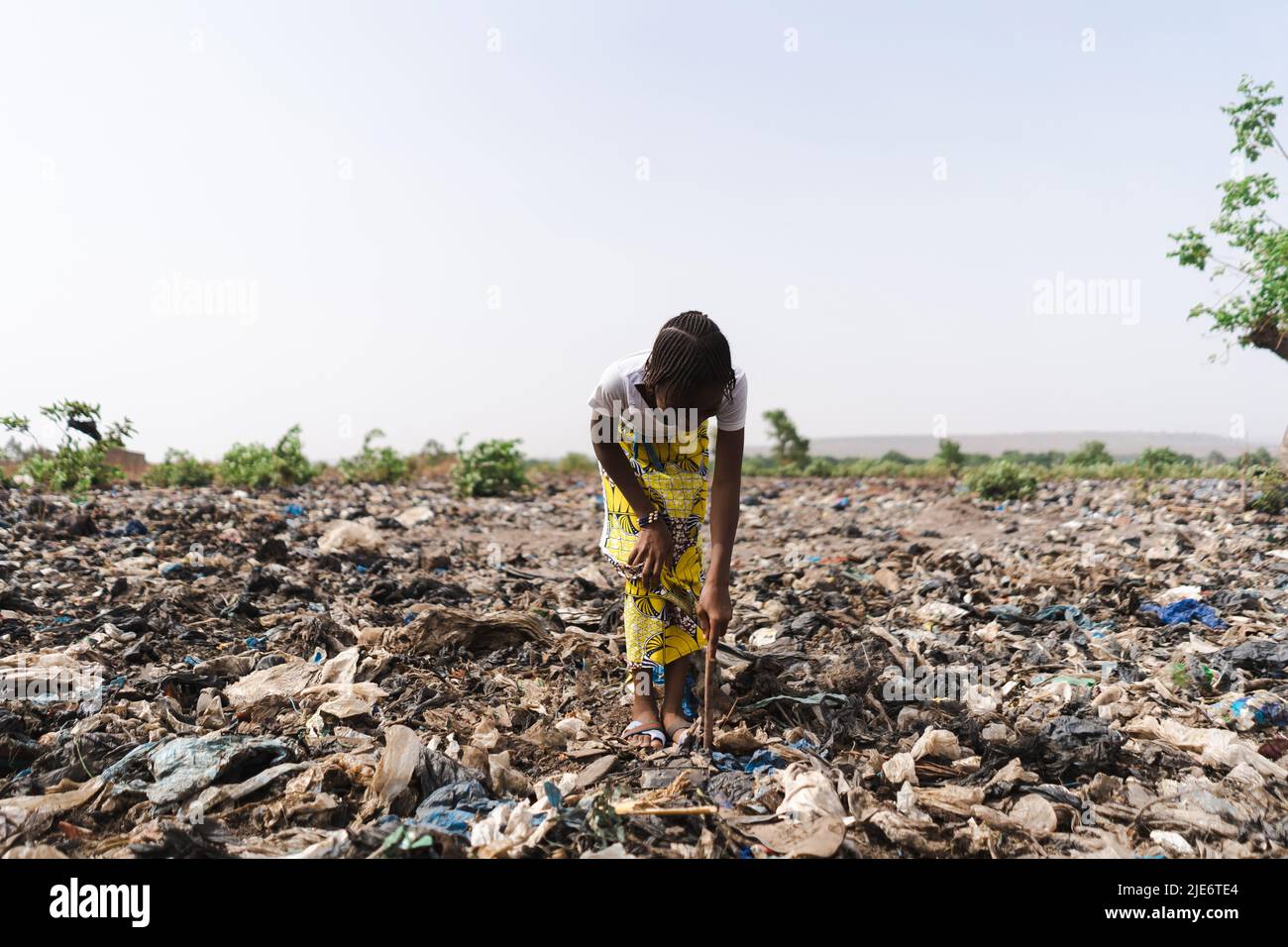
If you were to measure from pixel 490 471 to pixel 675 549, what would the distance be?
24.5 feet

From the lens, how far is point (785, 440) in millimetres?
14734

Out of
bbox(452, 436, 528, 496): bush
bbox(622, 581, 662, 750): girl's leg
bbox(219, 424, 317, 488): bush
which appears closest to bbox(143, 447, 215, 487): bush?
bbox(219, 424, 317, 488): bush

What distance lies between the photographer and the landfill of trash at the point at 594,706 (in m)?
2.40

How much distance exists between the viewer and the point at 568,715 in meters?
3.30

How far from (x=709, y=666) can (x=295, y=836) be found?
132 centimetres

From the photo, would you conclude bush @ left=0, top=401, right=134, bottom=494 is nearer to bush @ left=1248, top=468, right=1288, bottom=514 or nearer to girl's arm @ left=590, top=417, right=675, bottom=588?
girl's arm @ left=590, top=417, right=675, bottom=588

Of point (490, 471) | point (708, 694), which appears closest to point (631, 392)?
point (708, 694)

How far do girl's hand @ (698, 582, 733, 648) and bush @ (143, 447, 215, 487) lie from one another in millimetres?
8309

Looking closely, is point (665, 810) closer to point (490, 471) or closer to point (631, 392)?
point (631, 392)

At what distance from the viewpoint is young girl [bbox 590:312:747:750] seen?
8.93 feet

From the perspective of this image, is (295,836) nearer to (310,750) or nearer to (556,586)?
(310,750)

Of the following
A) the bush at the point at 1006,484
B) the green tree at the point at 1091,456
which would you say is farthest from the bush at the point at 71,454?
the green tree at the point at 1091,456

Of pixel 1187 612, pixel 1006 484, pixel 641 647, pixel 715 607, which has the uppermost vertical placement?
pixel 1006 484
